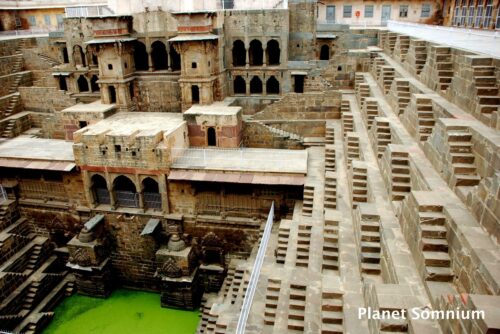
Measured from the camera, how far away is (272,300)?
1066 cm

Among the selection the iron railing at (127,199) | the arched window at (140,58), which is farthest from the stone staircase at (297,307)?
the arched window at (140,58)

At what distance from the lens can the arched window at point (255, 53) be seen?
2409 centimetres

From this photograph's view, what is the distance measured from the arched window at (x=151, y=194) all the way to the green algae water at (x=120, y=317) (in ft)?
13.8

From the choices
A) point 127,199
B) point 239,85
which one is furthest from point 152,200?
point 239,85

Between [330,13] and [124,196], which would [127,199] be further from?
[330,13]

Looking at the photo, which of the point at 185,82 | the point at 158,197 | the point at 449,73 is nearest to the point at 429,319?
→ the point at 449,73

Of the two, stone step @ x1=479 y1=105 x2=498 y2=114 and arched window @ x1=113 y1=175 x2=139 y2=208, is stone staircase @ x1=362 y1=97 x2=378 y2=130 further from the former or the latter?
arched window @ x1=113 y1=175 x2=139 y2=208

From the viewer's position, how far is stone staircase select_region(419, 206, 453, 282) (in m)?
6.65

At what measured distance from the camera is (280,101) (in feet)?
68.2

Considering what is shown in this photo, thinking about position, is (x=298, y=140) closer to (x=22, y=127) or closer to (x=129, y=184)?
(x=129, y=184)

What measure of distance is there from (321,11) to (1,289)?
28.4m

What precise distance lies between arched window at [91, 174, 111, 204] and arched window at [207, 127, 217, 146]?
5.38 meters

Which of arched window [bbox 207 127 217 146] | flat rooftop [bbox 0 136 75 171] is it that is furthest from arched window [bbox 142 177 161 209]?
arched window [bbox 207 127 217 146]

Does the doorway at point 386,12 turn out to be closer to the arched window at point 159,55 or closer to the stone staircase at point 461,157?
the arched window at point 159,55
